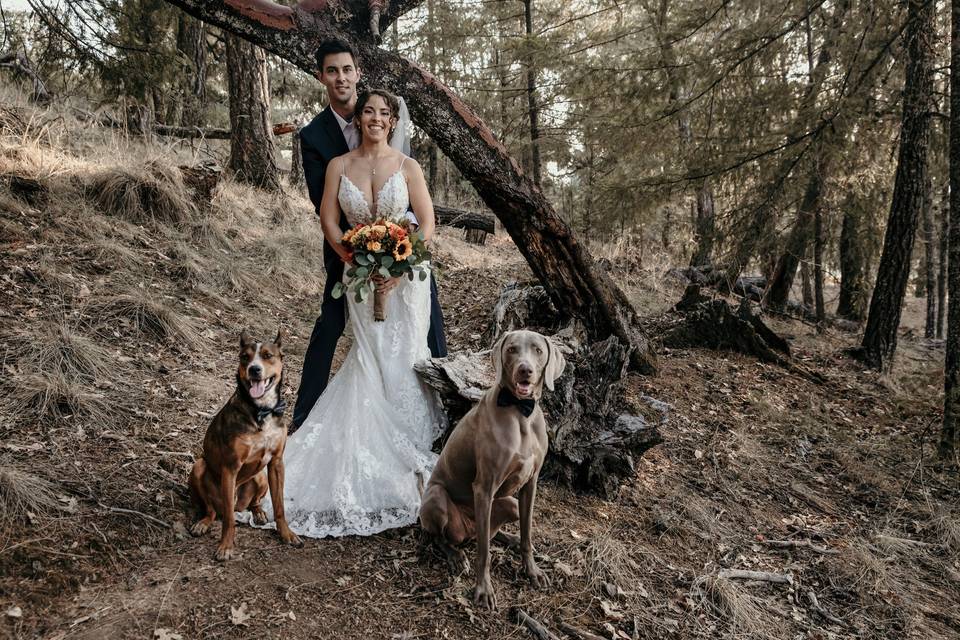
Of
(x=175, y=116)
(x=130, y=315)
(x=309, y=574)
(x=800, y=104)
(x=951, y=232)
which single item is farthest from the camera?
(x=175, y=116)

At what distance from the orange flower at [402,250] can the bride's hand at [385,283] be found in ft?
0.94

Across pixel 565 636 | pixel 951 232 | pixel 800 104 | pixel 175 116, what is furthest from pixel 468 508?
pixel 175 116

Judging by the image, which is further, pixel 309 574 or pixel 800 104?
pixel 800 104

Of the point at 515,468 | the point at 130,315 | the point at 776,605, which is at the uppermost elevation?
the point at 130,315

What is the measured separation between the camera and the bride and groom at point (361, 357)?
13.0ft

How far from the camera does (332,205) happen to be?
416cm

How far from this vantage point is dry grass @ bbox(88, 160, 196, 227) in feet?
24.8

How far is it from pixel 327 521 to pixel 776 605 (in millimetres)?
2856

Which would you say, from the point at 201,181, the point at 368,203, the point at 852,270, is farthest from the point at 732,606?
the point at 852,270

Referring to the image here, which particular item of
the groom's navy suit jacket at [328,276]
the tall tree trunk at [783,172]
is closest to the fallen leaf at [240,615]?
the groom's navy suit jacket at [328,276]

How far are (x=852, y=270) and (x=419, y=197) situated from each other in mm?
10223

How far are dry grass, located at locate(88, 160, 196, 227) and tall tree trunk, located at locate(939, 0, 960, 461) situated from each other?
874cm

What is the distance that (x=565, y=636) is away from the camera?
3.12m

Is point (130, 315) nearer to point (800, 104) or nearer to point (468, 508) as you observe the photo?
point (468, 508)
